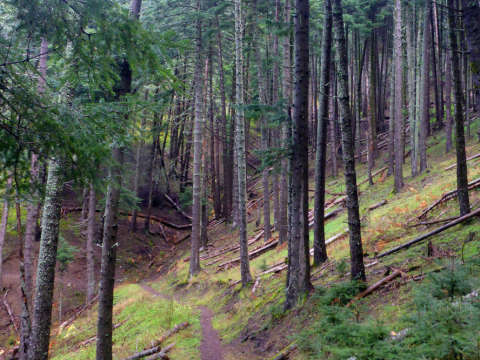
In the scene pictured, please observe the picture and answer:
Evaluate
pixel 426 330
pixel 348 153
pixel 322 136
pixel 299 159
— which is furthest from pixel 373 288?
pixel 322 136

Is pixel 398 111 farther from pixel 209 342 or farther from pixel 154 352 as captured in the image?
pixel 154 352

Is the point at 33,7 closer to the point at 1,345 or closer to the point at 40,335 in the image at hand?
the point at 40,335

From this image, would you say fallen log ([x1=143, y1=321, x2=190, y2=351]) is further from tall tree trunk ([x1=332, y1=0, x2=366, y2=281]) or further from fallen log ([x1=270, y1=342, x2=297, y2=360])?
tall tree trunk ([x1=332, y1=0, x2=366, y2=281])

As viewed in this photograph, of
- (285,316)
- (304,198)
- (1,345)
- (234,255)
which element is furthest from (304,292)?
(1,345)

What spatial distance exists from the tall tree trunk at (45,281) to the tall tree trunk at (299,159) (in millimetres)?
5269

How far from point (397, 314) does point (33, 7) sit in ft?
23.9

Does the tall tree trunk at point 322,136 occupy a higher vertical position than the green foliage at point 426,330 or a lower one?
higher

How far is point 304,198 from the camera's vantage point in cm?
818

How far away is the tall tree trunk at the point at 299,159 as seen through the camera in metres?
8.04

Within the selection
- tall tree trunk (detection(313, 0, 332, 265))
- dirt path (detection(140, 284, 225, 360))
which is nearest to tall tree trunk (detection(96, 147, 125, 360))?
dirt path (detection(140, 284, 225, 360))

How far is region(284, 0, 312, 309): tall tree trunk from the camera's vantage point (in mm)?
8039

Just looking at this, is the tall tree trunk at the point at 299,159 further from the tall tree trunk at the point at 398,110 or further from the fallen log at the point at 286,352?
the tall tree trunk at the point at 398,110

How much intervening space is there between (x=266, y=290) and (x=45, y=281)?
20.7 ft

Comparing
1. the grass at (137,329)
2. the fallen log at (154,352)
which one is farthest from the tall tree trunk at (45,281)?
the grass at (137,329)
